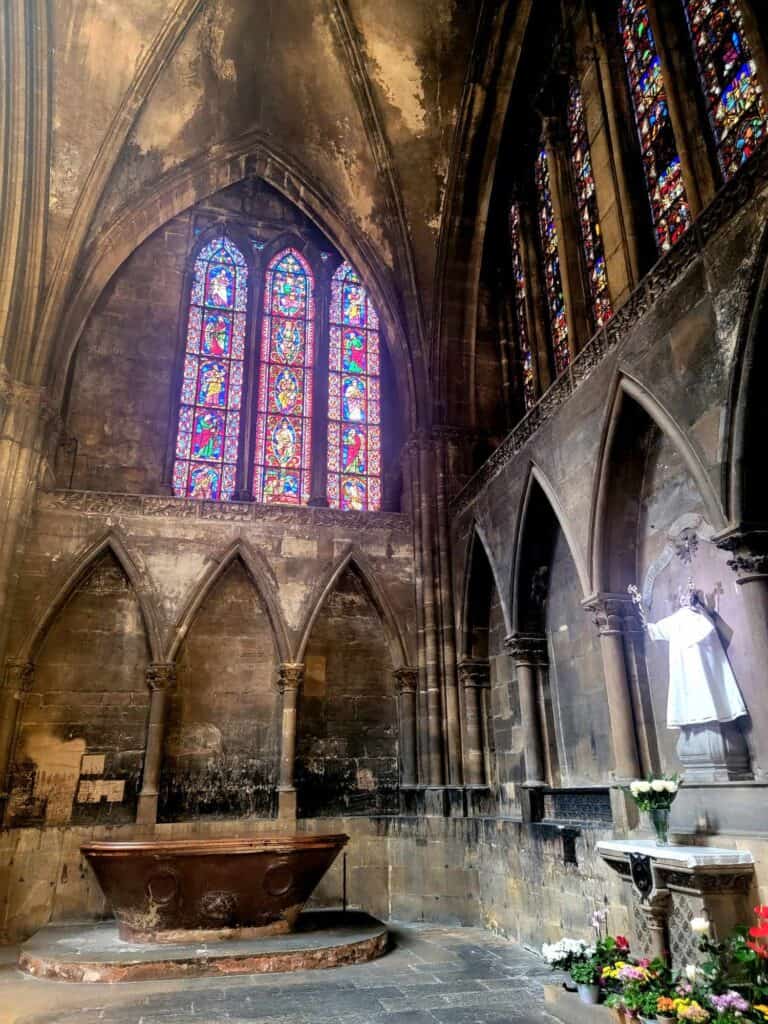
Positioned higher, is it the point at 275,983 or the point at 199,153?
the point at 199,153

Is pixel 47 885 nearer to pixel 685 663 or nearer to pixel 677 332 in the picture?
pixel 685 663

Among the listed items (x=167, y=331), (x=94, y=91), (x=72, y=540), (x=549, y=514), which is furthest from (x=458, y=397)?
(x=94, y=91)

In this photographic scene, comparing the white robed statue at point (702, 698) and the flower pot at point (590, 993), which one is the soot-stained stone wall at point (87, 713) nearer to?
the flower pot at point (590, 993)

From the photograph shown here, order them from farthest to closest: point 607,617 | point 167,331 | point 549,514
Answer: point 167,331 < point 549,514 < point 607,617

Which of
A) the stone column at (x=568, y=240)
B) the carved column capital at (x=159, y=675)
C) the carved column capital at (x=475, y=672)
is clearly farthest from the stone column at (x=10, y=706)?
the stone column at (x=568, y=240)

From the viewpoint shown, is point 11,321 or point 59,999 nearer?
point 59,999

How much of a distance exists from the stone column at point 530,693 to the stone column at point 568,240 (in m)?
3.57

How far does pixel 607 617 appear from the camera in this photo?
7398 mm

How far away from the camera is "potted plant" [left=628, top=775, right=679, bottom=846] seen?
18.4ft

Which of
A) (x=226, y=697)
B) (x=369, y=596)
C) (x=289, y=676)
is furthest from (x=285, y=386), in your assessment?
(x=226, y=697)

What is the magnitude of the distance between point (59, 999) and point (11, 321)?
9.07 meters

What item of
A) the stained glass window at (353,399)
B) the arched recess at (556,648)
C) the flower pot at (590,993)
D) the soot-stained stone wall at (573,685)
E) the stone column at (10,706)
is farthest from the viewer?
the stained glass window at (353,399)

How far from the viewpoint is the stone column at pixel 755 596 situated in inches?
214

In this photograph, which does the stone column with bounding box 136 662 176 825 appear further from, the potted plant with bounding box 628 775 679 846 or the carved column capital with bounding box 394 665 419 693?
the potted plant with bounding box 628 775 679 846
